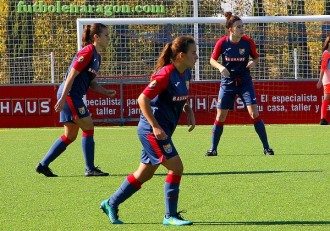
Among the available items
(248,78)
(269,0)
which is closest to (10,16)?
(269,0)

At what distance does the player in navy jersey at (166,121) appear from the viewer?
28.0ft

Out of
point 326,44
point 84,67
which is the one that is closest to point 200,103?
point 326,44

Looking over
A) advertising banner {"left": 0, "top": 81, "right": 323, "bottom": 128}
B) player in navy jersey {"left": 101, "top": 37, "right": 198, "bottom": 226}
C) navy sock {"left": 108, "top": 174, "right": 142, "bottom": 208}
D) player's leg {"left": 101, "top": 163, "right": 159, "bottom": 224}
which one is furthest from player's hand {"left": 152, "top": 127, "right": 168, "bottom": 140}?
advertising banner {"left": 0, "top": 81, "right": 323, "bottom": 128}

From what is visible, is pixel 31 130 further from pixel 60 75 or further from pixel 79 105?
pixel 79 105

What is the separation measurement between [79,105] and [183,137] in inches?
315

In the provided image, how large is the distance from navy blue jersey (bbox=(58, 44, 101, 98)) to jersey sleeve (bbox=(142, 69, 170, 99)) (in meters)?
3.80

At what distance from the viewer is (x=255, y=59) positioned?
1526 centimetres

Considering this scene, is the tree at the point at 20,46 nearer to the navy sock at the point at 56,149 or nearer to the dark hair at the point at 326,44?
the dark hair at the point at 326,44

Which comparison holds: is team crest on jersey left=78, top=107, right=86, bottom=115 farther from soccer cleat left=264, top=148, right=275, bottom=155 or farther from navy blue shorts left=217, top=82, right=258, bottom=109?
soccer cleat left=264, top=148, right=275, bottom=155

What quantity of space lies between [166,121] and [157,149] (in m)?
0.29

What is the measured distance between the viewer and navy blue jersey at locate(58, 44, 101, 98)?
12258mm

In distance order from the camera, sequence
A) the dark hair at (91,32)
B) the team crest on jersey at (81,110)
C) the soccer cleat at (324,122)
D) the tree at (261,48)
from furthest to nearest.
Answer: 1. the tree at (261,48)
2. the soccer cleat at (324,122)
3. the team crest on jersey at (81,110)
4. the dark hair at (91,32)

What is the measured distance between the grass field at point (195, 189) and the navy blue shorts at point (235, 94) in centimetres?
78

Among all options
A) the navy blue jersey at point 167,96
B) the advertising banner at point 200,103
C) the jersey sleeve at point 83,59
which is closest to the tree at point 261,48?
the advertising banner at point 200,103
